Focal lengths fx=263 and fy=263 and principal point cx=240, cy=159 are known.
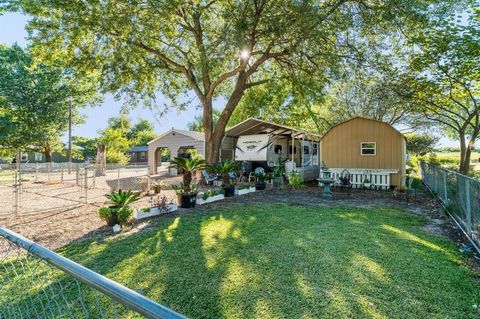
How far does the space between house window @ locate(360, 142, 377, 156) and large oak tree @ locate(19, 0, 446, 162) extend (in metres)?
3.99

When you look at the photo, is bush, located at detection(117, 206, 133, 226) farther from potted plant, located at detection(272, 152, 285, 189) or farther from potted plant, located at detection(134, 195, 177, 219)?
potted plant, located at detection(272, 152, 285, 189)

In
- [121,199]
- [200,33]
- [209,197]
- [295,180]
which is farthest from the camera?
[200,33]

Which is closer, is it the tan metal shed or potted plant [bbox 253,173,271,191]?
the tan metal shed

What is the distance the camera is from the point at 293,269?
11.8ft

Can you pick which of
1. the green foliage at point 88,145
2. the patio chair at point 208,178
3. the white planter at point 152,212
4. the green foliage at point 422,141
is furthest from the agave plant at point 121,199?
the green foliage at point 88,145

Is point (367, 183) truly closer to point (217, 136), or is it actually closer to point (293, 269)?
point (217, 136)

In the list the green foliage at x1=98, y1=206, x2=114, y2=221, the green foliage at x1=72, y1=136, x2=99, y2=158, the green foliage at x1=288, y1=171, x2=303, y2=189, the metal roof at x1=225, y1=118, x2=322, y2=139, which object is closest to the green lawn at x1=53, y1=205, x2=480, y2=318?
the green foliage at x1=98, y1=206, x2=114, y2=221

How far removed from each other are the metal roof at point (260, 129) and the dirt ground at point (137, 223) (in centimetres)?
520

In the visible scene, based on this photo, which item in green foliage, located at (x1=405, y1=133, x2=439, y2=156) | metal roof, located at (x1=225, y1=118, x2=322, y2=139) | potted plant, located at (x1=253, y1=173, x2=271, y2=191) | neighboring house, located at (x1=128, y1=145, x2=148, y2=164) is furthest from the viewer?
neighboring house, located at (x1=128, y1=145, x2=148, y2=164)

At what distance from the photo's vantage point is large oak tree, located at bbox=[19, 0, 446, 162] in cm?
946

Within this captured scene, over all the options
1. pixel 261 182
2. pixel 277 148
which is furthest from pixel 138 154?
pixel 261 182

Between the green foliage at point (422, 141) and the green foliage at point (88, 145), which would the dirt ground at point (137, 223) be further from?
the green foliage at point (88, 145)

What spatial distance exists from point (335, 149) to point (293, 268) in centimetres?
1051

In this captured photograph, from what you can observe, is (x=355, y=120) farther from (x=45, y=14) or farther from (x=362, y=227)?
(x=45, y=14)
